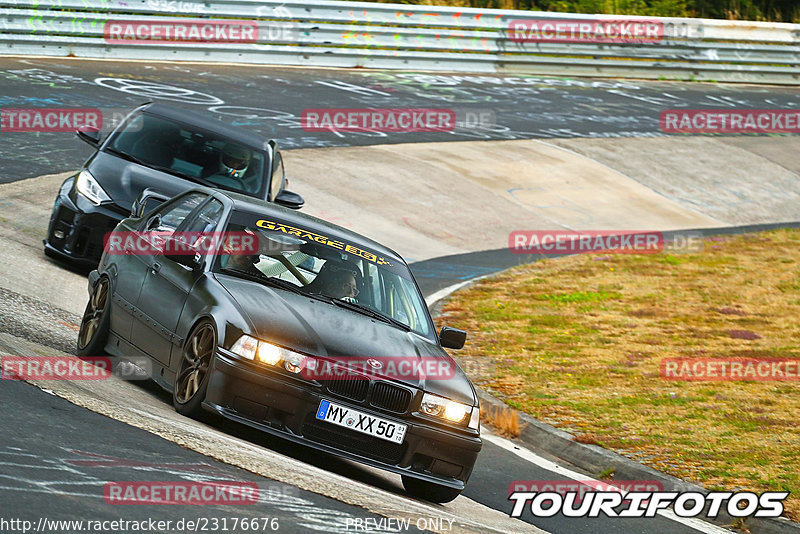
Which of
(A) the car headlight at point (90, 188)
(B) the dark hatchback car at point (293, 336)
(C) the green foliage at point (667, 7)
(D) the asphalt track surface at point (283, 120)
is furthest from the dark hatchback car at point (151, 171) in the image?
(C) the green foliage at point (667, 7)

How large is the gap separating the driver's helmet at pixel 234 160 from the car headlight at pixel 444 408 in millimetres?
5812

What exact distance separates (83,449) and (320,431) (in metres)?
1.48

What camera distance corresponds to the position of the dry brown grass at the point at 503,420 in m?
10.1

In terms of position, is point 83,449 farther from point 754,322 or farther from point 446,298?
point 754,322

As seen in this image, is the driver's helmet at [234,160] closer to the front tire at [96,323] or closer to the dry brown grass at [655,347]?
the dry brown grass at [655,347]

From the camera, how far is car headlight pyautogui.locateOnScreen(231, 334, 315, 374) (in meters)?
6.97

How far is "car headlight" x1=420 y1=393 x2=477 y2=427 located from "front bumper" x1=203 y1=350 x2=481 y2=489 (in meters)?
0.11

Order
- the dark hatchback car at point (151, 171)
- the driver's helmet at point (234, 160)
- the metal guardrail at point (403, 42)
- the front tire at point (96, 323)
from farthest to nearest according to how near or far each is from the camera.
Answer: the metal guardrail at point (403, 42)
the driver's helmet at point (234, 160)
the dark hatchback car at point (151, 171)
the front tire at point (96, 323)

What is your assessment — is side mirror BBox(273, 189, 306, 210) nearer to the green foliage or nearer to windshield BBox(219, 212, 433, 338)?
windshield BBox(219, 212, 433, 338)

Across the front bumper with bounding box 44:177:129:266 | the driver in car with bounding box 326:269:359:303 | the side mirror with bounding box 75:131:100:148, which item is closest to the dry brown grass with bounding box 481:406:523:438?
the driver in car with bounding box 326:269:359:303

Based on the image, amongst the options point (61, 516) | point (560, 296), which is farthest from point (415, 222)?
point (61, 516)

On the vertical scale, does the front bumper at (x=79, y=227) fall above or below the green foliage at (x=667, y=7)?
below

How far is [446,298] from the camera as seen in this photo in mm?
15047

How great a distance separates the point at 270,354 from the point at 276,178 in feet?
20.6
